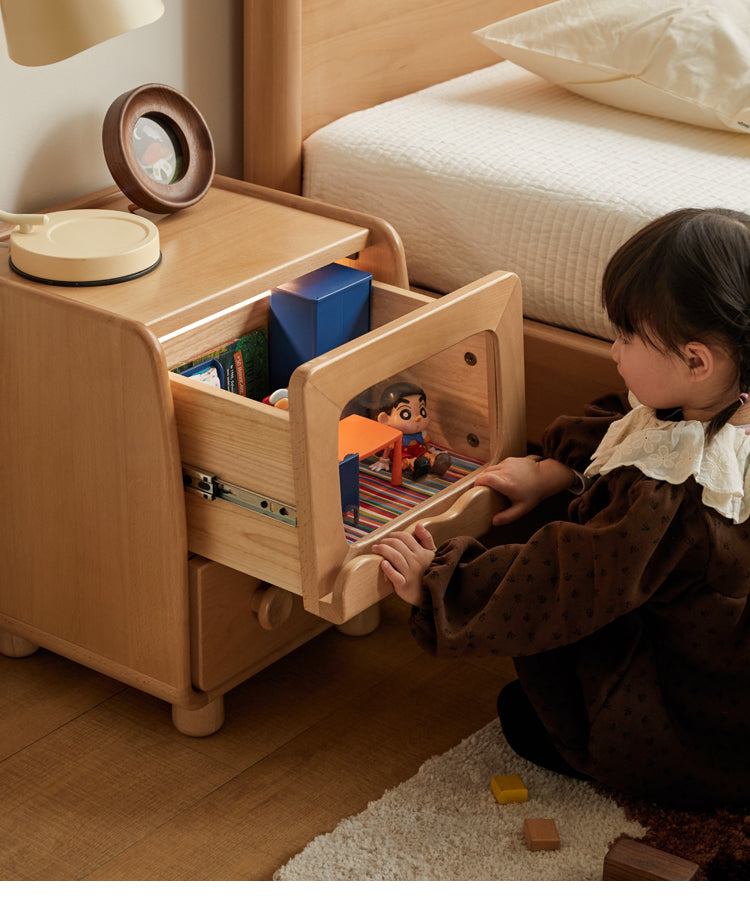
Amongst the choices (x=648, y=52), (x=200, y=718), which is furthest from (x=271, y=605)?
(x=648, y=52)

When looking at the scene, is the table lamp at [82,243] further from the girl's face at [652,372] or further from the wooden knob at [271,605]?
the girl's face at [652,372]

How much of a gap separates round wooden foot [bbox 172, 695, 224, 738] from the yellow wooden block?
1.06 ft

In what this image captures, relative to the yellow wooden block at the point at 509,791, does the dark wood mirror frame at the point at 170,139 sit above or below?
above

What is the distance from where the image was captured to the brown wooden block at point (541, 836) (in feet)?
3.82

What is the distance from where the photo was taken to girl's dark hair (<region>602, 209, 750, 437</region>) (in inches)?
40.8

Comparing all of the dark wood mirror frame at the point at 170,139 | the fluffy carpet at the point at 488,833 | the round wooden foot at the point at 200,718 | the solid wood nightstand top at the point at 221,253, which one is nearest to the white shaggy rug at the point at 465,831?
the fluffy carpet at the point at 488,833

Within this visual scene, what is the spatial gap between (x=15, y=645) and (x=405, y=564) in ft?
1.87

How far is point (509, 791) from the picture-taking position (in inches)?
48.7

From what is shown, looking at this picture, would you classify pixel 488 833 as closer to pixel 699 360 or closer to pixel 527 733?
pixel 527 733

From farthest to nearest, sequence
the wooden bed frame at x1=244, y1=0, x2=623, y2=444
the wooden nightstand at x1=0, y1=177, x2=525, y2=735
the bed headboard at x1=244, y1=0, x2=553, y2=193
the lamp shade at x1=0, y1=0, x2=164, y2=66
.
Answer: the bed headboard at x1=244, y1=0, x2=553, y2=193, the wooden bed frame at x1=244, y1=0, x2=623, y2=444, the wooden nightstand at x1=0, y1=177, x2=525, y2=735, the lamp shade at x1=0, y1=0, x2=164, y2=66

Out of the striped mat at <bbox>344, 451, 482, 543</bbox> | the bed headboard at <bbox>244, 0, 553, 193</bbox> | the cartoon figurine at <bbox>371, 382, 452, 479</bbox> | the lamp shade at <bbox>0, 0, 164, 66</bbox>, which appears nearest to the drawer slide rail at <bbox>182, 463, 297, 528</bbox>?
the striped mat at <bbox>344, 451, 482, 543</bbox>

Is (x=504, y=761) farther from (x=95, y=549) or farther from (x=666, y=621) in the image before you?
(x=95, y=549)

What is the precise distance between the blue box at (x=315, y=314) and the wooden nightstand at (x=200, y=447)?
0.07 ft

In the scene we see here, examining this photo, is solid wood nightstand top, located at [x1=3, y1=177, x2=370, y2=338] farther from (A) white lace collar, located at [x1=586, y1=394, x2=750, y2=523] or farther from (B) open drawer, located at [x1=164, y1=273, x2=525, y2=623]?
(A) white lace collar, located at [x1=586, y1=394, x2=750, y2=523]
